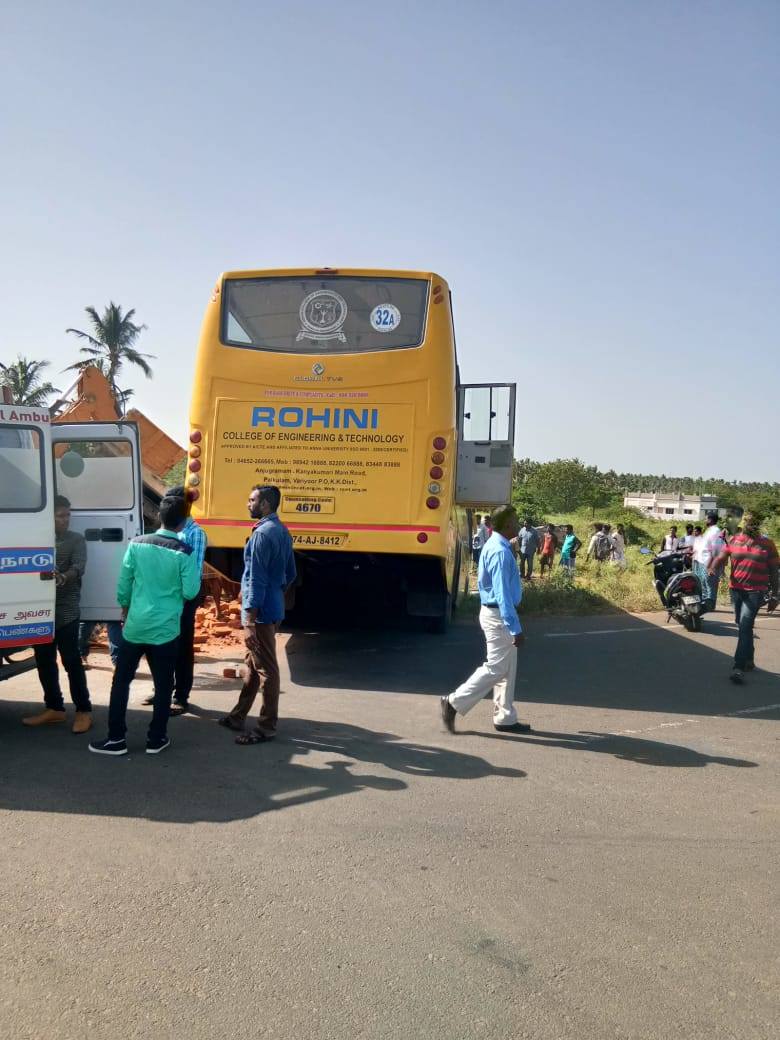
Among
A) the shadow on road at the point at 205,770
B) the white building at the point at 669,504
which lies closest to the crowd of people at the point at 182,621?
the shadow on road at the point at 205,770

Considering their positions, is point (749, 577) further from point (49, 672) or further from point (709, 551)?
point (49, 672)

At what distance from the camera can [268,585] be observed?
589 cm

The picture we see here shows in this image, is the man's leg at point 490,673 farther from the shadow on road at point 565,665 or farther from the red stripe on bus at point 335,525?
the red stripe on bus at point 335,525

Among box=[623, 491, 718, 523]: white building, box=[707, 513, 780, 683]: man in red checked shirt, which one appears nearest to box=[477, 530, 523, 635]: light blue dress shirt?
box=[707, 513, 780, 683]: man in red checked shirt

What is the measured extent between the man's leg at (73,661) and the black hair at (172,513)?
103 cm

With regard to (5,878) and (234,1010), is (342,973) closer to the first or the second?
(234,1010)

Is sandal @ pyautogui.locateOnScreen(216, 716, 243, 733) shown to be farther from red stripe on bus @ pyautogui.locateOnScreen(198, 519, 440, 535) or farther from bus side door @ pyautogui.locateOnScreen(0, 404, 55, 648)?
red stripe on bus @ pyautogui.locateOnScreen(198, 519, 440, 535)

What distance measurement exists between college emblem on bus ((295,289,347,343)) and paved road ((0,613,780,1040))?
3884mm

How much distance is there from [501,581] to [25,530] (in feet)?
11.0

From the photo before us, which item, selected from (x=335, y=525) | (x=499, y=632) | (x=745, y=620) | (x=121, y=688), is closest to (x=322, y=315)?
(x=335, y=525)

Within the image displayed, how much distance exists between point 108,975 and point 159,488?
431 inches

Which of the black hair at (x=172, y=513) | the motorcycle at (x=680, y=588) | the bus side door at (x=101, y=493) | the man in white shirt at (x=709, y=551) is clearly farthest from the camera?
the man in white shirt at (x=709, y=551)

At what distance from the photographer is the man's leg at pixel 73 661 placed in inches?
231

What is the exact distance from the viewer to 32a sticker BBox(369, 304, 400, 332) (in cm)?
847
